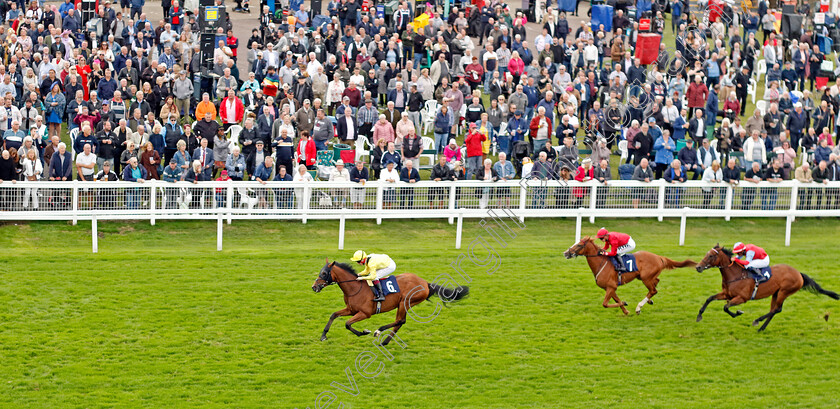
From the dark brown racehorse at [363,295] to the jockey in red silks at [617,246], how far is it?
2.40 meters

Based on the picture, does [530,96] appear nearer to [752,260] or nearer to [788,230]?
[788,230]

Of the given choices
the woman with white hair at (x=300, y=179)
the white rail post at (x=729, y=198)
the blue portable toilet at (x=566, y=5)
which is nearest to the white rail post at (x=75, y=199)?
the woman with white hair at (x=300, y=179)

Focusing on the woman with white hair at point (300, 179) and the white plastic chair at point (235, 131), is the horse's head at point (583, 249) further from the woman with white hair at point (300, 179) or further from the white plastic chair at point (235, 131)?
the white plastic chair at point (235, 131)

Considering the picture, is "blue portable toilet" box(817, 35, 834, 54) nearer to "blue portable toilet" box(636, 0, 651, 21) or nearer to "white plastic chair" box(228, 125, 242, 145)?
"blue portable toilet" box(636, 0, 651, 21)

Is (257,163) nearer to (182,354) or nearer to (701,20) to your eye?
(182,354)

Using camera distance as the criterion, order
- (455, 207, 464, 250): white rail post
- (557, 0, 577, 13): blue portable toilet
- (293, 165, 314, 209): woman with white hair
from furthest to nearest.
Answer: (557, 0, 577, 13): blue portable toilet
(293, 165, 314, 209): woman with white hair
(455, 207, 464, 250): white rail post

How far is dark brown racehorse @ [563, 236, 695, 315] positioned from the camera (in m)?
14.7

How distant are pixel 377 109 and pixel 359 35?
8.21 feet

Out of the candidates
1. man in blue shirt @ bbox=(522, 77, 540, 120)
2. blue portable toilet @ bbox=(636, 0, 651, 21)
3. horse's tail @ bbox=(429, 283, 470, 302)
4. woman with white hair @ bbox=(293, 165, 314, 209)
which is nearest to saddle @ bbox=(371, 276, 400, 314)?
horse's tail @ bbox=(429, 283, 470, 302)

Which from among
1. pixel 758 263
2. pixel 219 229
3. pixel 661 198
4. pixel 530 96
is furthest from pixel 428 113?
pixel 758 263

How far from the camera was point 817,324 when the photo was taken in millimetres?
15000

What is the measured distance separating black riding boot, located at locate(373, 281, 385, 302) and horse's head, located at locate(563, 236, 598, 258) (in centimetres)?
247

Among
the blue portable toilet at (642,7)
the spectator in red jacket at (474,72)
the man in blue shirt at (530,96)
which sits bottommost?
the man in blue shirt at (530,96)

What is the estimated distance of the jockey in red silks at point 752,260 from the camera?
47.3 ft
